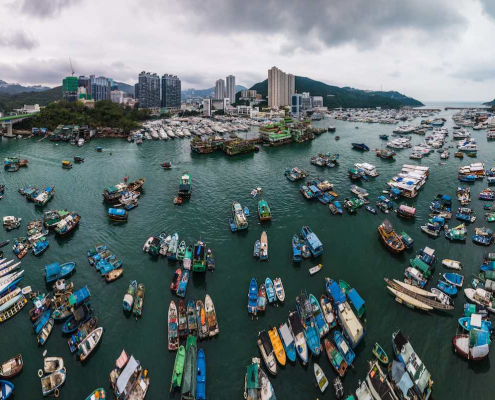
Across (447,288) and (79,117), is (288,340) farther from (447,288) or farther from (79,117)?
(79,117)

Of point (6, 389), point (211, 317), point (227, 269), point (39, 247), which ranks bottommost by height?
point (6, 389)

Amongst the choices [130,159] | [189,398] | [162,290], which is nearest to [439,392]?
[189,398]

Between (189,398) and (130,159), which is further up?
(130,159)

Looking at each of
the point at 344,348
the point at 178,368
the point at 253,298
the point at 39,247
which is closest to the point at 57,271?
the point at 39,247

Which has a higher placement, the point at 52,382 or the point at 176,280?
the point at 176,280

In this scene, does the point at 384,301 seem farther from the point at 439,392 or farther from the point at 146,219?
the point at 146,219

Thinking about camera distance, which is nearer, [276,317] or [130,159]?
[276,317]

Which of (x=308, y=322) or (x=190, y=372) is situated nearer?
(x=190, y=372)
